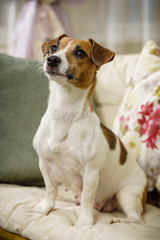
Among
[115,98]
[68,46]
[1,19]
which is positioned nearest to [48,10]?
[1,19]

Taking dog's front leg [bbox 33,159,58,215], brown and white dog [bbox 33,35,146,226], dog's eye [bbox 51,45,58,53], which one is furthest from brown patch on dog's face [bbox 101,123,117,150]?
dog's eye [bbox 51,45,58,53]

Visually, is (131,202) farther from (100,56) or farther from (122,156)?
(100,56)

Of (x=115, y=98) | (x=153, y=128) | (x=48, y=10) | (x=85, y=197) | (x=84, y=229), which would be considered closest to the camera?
(x=84, y=229)

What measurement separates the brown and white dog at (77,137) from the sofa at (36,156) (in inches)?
2.9

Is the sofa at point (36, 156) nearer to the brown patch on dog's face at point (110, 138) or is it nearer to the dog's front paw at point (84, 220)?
the dog's front paw at point (84, 220)

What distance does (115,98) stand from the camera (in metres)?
1.76

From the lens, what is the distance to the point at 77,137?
3.50 feet

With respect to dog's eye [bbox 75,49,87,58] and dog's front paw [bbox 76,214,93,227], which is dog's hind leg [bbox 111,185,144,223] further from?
dog's eye [bbox 75,49,87,58]

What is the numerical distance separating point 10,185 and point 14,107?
40 centimetres

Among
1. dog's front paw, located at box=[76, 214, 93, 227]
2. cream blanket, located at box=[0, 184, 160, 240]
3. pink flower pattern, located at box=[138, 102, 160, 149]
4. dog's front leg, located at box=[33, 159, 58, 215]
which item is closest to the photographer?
cream blanket, located at box=[0, 184, 160, 240]

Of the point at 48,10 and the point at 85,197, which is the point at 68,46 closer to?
the point at 85,197

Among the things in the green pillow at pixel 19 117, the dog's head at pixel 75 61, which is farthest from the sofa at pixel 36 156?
the dog's head at pixel 75 61

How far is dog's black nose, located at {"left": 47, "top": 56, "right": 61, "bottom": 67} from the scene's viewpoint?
0.99 m

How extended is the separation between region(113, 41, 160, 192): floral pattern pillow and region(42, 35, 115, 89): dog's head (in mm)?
418
